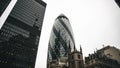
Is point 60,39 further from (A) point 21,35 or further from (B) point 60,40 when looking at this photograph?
(A) point 21,35

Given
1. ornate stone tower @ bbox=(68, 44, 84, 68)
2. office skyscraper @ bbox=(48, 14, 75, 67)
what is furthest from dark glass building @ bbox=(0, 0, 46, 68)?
ornate stone tower @ bbox=(68, 44, 84, 68)

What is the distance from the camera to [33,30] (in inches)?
4188

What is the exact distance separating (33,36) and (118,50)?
71714mm

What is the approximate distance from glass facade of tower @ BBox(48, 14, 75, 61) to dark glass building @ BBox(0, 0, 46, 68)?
14682mm

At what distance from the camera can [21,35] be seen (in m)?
90.5

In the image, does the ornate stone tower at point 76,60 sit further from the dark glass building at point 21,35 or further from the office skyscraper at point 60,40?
the dark glass building at point 21,35

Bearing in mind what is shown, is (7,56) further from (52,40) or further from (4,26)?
(52,40)

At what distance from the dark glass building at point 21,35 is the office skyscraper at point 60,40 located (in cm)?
1463

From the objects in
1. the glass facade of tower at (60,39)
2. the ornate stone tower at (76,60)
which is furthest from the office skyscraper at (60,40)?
the ornate stone tower at (76,60)

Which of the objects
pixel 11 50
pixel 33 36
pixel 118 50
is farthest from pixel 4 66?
pixel 118 50

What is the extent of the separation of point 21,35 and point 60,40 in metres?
35.5

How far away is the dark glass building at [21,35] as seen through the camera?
255ft

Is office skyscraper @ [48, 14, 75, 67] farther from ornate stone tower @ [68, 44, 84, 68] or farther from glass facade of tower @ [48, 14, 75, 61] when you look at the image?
ornate stone tower @ [68, 44, 84, 68]

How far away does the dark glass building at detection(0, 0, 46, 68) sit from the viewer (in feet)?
255
